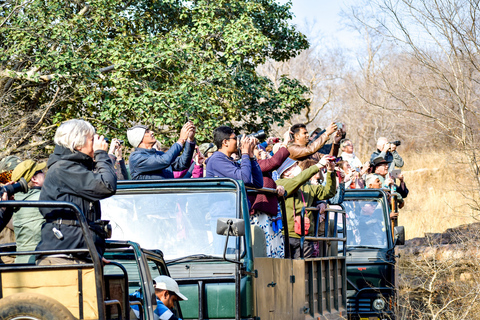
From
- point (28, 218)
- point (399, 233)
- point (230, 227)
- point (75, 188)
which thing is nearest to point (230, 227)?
point (230, 227)

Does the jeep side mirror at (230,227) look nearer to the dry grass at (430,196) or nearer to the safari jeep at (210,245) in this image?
the safari jeep at (210,245)

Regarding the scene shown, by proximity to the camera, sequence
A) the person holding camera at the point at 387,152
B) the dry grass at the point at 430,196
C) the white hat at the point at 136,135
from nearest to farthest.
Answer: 1. the white hat at the point at 136,135
2. the person holding camera at the point at 387,152
3. the dry grass at the point at 430,196

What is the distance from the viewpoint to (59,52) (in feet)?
50.9

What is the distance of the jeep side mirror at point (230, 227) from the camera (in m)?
4.86

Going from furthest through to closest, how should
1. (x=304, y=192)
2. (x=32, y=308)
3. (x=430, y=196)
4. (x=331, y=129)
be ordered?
(x=430, y=196), (x=331, y=129), (x=304, y=192), (x=32, y=308)

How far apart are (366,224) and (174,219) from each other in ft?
16.0

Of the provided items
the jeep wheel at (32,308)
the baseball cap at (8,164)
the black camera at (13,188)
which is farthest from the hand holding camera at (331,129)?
the jeep wheel at (32,308)

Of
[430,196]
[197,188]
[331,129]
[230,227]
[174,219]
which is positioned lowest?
[230,227]

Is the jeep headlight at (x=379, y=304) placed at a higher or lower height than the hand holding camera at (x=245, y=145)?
lower

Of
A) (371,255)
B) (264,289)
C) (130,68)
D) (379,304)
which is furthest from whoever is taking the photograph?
(130,68)

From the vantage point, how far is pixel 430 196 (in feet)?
92.4

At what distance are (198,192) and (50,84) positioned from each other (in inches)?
504

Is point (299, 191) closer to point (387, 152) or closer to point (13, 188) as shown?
point (13, 188)

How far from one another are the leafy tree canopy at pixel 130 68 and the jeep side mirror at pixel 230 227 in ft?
34.0
